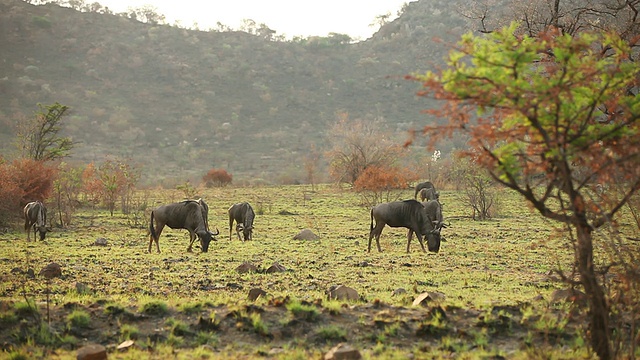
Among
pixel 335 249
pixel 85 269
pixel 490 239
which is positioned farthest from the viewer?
pixel 490 239

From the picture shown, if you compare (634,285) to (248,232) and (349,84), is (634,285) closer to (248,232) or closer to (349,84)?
(248,232)

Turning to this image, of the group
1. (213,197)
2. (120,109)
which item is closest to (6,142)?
(120,109)

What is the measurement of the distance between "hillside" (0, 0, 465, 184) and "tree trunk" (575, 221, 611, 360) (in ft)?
191

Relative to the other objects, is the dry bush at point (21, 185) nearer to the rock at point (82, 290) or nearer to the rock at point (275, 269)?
Result: the rock at point (275, 269)

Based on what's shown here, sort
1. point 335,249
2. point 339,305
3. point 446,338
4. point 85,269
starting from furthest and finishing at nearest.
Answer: point 335,249
point 85,269
point 339,305
point 446,338

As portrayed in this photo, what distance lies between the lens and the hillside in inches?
3157

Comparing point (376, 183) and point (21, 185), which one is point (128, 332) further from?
point (376, 183)

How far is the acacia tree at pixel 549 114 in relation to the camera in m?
6.54

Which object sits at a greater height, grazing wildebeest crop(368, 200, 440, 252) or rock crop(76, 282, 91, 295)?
grazing wildebeest crop(368, 200, 440, 252)

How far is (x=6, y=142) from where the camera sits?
2744 inches

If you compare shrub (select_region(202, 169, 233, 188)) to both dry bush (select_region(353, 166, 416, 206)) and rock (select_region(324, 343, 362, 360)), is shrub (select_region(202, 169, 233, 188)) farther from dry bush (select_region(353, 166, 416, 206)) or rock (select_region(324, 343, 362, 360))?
rock (select_region(324, 343, 362, 360))

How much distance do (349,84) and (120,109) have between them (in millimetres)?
38058

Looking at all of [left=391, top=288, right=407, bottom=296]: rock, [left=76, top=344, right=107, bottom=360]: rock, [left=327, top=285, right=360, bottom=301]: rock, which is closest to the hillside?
[left=391, top=288, right=407, bottom=296]: rock

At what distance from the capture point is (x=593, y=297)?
23.2ft
